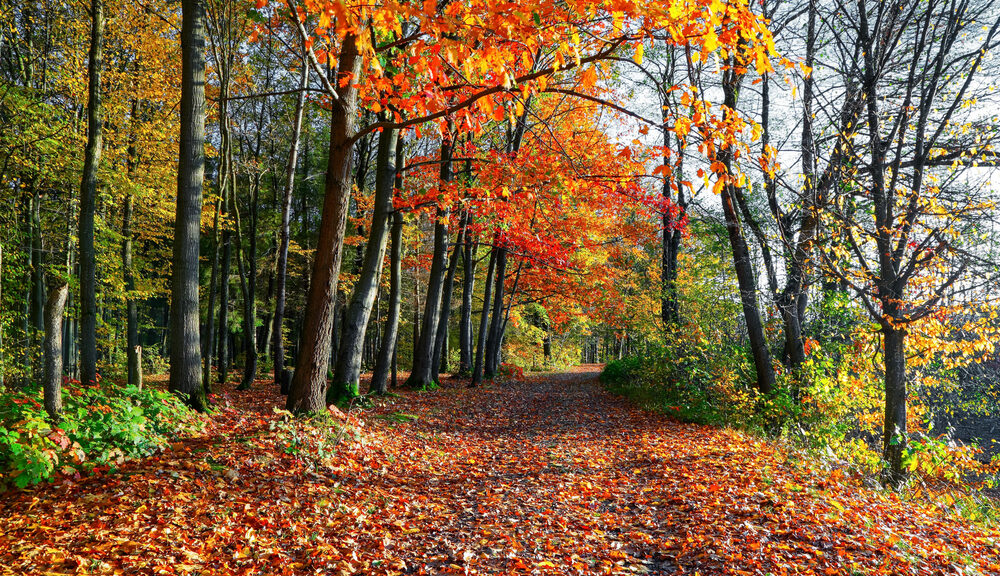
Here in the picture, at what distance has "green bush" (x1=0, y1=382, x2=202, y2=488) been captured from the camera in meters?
4.03

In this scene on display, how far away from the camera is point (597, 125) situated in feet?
55.9

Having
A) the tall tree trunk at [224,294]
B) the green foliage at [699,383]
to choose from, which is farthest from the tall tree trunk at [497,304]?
the tall tree trunk at [224,294]

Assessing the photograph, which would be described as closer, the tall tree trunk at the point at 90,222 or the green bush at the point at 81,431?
the green bush at the point at 81,431

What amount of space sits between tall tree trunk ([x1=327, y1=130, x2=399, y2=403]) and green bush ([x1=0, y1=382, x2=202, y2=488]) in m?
3.73

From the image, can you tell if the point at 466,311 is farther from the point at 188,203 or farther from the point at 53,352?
the point at 53,352

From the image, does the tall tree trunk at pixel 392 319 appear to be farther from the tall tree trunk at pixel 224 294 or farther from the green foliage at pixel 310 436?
the green foliage at pixel 310 436

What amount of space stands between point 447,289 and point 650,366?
6.17 metres

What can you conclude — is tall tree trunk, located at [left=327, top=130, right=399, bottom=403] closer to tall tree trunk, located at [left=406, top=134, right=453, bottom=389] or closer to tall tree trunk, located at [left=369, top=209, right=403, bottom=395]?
tall tree trunk, located at [left=369, top=209, right=403, bottom=395]

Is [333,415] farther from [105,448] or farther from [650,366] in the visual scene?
[650,366]

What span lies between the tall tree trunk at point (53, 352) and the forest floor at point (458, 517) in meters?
0.95

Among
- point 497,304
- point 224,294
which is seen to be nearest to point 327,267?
point 224,294

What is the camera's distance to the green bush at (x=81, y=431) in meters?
4.03

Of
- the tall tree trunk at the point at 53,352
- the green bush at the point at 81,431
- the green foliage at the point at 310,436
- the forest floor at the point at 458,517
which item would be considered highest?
the tall tree trunk at the point at 53,352

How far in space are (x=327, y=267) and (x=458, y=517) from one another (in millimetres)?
3562
